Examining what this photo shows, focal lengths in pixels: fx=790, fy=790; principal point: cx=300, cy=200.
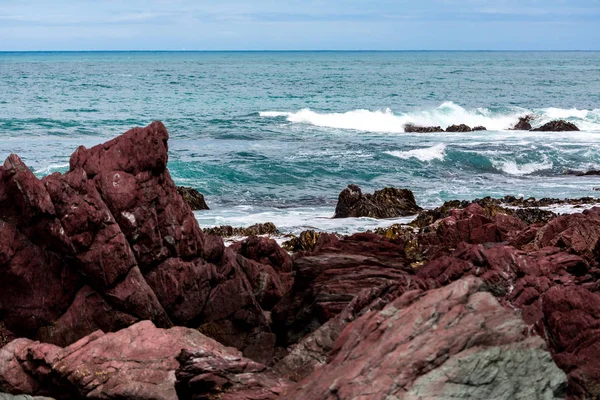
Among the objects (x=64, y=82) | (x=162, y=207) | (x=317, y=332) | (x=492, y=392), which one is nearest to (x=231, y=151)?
(x=162, y=207)

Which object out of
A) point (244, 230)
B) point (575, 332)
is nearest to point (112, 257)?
point (575, 332)

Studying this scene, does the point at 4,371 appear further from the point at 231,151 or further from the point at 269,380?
the point at 231,151

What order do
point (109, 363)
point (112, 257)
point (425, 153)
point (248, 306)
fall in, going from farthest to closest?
1. point (425, 153)
2. point (248, 306)
3. point (112, 257)
4. point (109, 363)

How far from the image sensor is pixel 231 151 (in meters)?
40.7

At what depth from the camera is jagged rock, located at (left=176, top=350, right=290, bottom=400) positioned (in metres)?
8.71

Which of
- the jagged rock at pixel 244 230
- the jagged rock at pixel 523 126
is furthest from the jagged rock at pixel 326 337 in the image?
the jagged rock at pixel 523 126

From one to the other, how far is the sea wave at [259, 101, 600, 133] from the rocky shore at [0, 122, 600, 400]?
43144 mm

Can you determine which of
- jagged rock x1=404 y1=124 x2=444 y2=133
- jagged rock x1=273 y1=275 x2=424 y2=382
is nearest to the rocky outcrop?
jagged rock x1=273 y1=275 x2=424 y2=382

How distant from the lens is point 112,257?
11.8 m

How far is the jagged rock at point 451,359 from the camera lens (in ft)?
22.2

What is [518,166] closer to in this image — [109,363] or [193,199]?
[193,199]

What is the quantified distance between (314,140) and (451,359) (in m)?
40.2

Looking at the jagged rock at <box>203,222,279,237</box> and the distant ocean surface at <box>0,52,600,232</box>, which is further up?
the jagged rock at <box>203,222,279,237</box>

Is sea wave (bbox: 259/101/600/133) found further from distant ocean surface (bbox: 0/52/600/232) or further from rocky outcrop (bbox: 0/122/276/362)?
rocky outcrop (bbox: 0/122/276/362)
